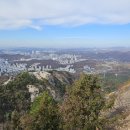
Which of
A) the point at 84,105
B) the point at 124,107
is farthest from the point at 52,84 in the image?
the point at 84,105

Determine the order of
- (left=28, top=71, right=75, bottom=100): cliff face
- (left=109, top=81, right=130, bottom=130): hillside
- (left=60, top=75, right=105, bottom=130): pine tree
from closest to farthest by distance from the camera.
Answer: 1. (left=60, top=75, right=105, bottom=130): pine tree
2. (left=109, top=81, right=130, bottom=130): hillside
3. (left=28, top=71, right=75, bottom=100): cliff face

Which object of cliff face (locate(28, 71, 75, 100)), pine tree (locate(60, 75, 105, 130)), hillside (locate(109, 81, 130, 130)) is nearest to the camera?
pine tree (locate(60, 75, 105, 130))

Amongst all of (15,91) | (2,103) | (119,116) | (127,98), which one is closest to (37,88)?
(15,91)

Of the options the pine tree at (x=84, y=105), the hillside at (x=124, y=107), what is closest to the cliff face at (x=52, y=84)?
the hillside at (x=124, y=107)

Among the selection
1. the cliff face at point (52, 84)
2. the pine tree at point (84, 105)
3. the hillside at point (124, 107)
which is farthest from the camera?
the cliff face at point (52, 84)

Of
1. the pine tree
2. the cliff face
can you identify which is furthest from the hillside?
the cliff face

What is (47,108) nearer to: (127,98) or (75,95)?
(75,95)

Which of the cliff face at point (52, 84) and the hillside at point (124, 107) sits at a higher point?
the hillside at point (124, 107)

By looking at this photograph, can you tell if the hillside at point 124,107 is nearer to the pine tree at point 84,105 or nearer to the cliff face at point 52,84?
the pine tree at point 84,105

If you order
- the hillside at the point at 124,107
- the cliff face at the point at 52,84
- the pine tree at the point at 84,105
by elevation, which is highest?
the pine tree at the point at 84,105

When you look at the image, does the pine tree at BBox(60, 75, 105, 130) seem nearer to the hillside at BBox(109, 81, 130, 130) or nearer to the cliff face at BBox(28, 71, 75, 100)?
the hillside at BBox(109, 81, 130, 130)

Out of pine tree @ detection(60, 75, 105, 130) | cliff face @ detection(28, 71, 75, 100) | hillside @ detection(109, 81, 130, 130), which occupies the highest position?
pine tree @ detection(60, 75, 105, 130)
